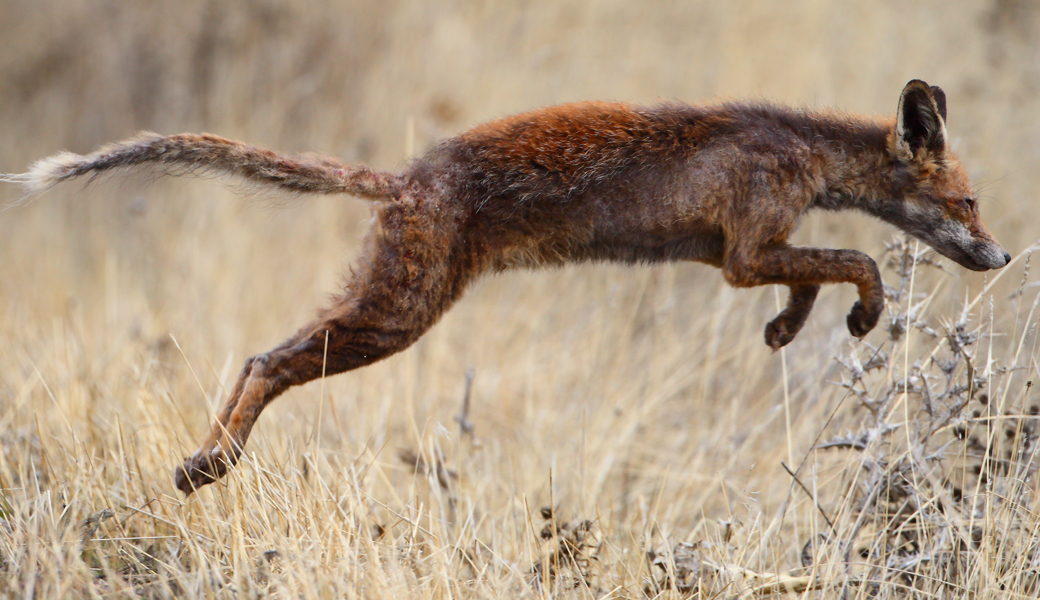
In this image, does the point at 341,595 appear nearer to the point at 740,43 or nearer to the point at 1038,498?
the point at 1038,498

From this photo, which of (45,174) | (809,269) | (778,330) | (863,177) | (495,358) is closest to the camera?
(45,174)

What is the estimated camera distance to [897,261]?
3.68 meters

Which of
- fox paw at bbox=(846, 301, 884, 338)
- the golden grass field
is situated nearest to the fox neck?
the golden grass field

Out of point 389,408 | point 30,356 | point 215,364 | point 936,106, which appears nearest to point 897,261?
point 936,106

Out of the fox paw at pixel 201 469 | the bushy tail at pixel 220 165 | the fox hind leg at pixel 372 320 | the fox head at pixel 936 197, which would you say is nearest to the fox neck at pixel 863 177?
the fox head at pixel 936 197

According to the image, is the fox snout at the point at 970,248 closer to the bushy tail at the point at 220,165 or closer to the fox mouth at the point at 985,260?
the fox mouth at the point at 985,260

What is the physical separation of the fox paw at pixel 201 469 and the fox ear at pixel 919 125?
2757 millimetres

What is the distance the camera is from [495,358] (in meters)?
6.51

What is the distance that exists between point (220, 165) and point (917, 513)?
2831 mm

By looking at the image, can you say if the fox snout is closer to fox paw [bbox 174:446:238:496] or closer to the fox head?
the fox head

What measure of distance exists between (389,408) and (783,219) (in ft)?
9.85

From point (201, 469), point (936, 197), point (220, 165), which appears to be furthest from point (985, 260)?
point (201, 469)

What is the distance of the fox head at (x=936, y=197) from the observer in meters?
3.28

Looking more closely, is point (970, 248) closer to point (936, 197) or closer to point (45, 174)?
point (936, 197)
